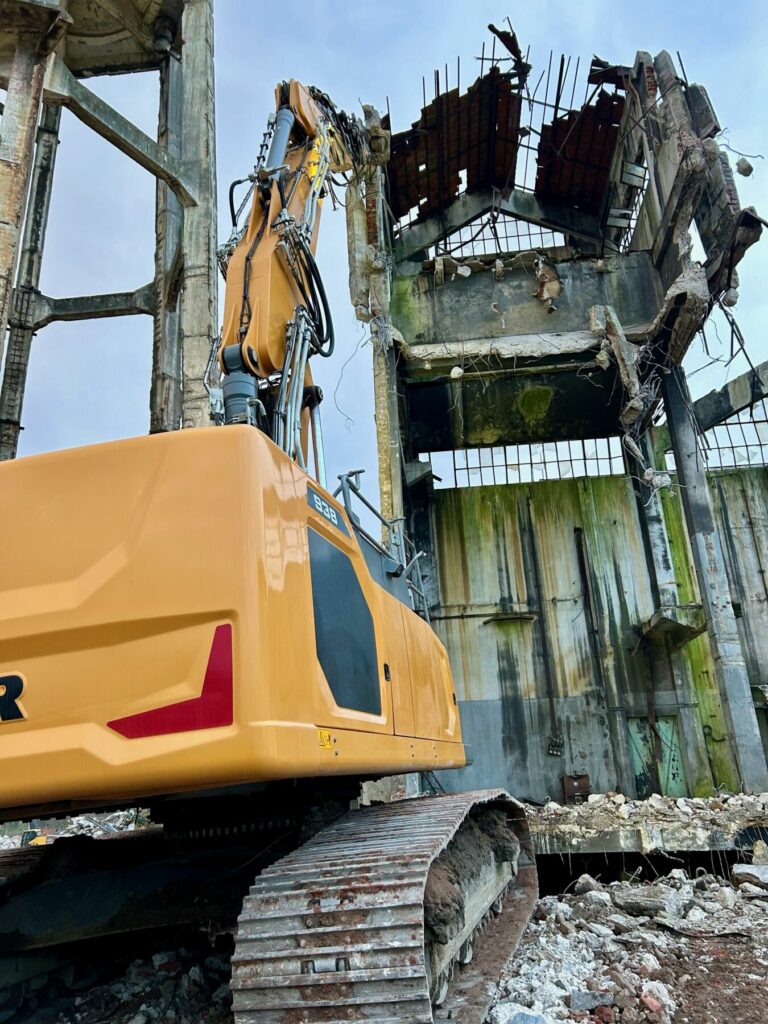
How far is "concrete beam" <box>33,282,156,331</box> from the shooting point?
13.6 meters

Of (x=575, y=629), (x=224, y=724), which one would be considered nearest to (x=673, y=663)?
(x=575, y=629)

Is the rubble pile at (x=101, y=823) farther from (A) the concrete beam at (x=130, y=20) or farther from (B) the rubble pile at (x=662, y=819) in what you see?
(A) the concrete beam at (x=130, y=20)

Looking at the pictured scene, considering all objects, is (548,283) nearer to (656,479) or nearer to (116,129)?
(656,479)

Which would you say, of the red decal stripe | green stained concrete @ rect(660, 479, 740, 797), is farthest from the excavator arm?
green stained concrete @ rect(660, 479, 740, 797)

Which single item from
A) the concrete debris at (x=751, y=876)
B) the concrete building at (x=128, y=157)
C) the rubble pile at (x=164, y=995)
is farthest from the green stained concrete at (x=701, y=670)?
the rubble pile at (x=164, y=995)

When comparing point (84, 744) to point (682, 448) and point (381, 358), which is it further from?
point (682, 448)

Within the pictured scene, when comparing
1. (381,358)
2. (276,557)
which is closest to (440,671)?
(276,557)

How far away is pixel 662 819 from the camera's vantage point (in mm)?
8859

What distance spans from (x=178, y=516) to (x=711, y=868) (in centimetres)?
784

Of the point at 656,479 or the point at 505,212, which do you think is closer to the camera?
the point at 656,479

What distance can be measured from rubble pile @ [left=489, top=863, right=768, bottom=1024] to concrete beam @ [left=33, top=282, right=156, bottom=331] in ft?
37.5

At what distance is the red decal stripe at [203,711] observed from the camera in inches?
90.4

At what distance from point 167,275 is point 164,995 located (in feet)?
38.3

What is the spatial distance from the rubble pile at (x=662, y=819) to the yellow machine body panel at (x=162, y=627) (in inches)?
256
